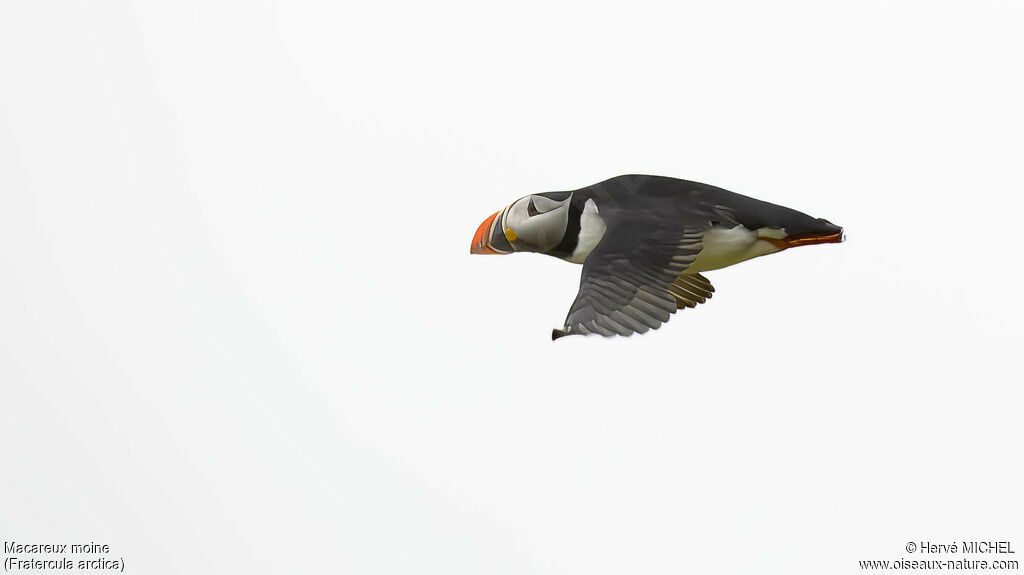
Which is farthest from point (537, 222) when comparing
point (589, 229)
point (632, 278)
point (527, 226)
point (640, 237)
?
point (632, 278)

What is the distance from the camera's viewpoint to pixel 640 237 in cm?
518

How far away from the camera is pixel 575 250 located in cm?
564

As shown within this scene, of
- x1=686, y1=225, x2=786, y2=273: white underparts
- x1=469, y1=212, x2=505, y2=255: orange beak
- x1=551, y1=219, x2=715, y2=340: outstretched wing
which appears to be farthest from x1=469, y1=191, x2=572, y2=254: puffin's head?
x1=686, y1=225, x2=786, y2=273: white underparts

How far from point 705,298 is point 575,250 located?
0.67 metres

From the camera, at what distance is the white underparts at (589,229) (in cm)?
553

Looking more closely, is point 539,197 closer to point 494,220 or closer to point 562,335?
point 494,220

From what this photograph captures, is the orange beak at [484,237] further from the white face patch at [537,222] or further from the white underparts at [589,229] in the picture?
the white underparts at [589,229]

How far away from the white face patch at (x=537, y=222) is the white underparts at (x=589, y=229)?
0.29ft

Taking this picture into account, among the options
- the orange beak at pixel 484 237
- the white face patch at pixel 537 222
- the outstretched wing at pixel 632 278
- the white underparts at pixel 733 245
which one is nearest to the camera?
→ the outstretched wing at pixel 632 278

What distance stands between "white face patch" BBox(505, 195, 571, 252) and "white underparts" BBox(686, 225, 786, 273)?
60 cm

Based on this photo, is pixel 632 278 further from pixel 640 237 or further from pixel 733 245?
pixel 733 245

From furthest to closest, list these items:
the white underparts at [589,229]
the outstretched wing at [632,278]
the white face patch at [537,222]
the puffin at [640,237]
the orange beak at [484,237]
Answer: the orange beak at [484,237], the white face patch at [537,222], the white underparts at [589,229], the puffin at [640,237], the outstretched wing at [632,278]

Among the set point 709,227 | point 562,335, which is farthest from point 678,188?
point 562,335

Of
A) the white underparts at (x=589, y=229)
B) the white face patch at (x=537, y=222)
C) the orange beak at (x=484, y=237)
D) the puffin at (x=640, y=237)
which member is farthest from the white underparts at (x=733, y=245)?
the orange beak at (x=484, y=237)
